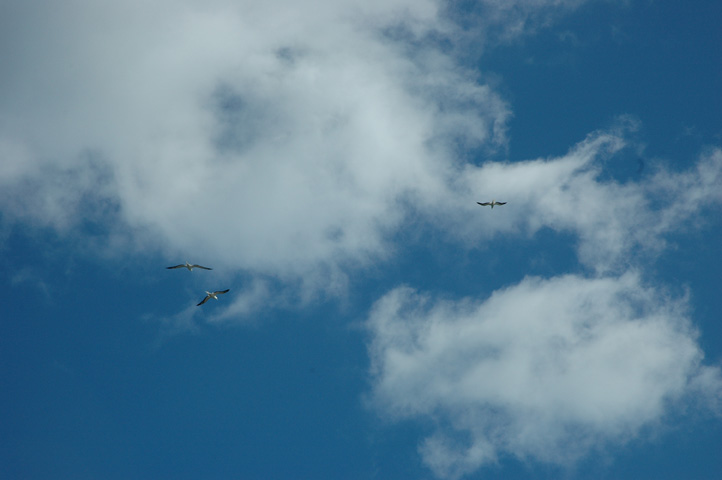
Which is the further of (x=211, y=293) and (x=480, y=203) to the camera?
(x=480, y=203)

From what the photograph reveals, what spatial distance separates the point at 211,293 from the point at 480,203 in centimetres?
6804

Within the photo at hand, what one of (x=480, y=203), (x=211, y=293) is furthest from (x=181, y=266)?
(x=480, y=203)

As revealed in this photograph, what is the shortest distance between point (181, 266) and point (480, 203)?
72.8 metres

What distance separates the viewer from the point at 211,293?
161 metres

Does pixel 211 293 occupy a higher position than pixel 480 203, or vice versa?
pixel 480 203

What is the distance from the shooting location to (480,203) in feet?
571

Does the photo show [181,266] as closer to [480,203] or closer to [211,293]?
[211,293]

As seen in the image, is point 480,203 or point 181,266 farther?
point 480,203

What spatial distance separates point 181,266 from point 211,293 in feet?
29.6

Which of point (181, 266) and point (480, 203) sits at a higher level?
point (480, 203)
